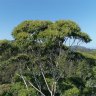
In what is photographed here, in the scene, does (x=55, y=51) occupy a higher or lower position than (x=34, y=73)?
higher

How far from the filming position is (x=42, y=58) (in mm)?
22641

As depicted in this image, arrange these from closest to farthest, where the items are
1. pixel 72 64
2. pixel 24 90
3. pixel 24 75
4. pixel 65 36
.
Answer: pixel 65 36 < pixel 24 90 < pixel 24 75 < pixel 72 64

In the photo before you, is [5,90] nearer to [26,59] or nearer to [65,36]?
[26,59]

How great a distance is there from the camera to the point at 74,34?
70.0 feet

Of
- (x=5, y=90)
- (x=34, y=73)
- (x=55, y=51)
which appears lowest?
(x=5, y=90)

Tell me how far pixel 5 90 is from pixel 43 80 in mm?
3590

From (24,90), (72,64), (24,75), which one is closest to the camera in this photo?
(24,90)

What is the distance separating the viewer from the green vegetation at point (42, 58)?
20984 millimetres

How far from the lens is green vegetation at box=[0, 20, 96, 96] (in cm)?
2098

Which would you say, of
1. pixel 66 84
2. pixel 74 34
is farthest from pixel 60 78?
pixel 74 34

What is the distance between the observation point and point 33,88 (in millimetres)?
22656

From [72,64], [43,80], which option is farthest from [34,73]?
[72,64]

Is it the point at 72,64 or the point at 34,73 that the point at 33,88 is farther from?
the point at 72,64

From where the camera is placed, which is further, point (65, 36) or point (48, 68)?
point (48, 68)
